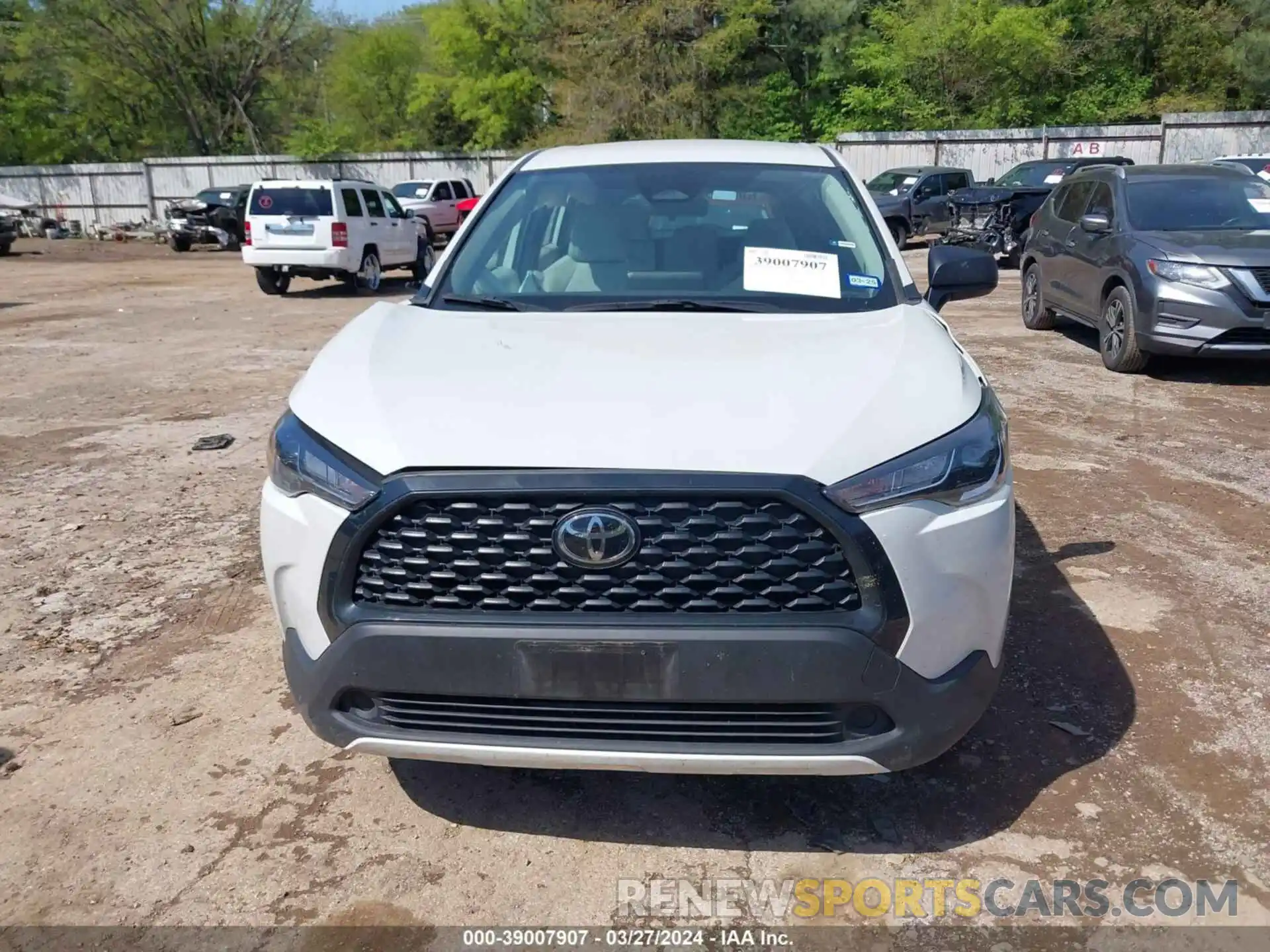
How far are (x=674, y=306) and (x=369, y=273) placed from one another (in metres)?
14.1

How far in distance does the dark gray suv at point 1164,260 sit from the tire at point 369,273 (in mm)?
10425

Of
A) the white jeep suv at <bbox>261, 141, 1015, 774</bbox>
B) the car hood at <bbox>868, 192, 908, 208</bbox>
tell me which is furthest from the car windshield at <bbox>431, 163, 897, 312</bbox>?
the car hood at <bbox>868, 192, 908, 208</bbox>

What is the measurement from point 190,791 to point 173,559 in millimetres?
2019

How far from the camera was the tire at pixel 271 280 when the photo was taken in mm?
16047

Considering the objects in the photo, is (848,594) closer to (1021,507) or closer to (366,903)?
(366,903)

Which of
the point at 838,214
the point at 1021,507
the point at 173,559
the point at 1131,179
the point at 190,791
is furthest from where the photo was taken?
the point at 1131,179

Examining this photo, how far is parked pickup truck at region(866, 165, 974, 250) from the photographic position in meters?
21.3

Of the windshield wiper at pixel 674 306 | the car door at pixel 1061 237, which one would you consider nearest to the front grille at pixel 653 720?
the windshield wiper at pixel 674 306

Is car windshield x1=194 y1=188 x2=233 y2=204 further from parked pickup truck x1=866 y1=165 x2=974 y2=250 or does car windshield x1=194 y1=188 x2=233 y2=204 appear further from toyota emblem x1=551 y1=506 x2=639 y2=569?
toyota emblem x1=551 y1=506 x2=639 y2=569

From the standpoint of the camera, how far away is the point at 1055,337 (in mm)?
10531

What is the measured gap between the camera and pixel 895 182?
2292cm

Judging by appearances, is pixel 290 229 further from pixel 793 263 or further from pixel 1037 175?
pixel 793 263

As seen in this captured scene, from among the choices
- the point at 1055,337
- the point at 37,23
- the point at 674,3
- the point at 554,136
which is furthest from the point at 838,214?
the point at 37,23

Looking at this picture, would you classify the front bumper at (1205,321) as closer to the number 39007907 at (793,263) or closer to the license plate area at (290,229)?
the number 39007907 at (793,263)
